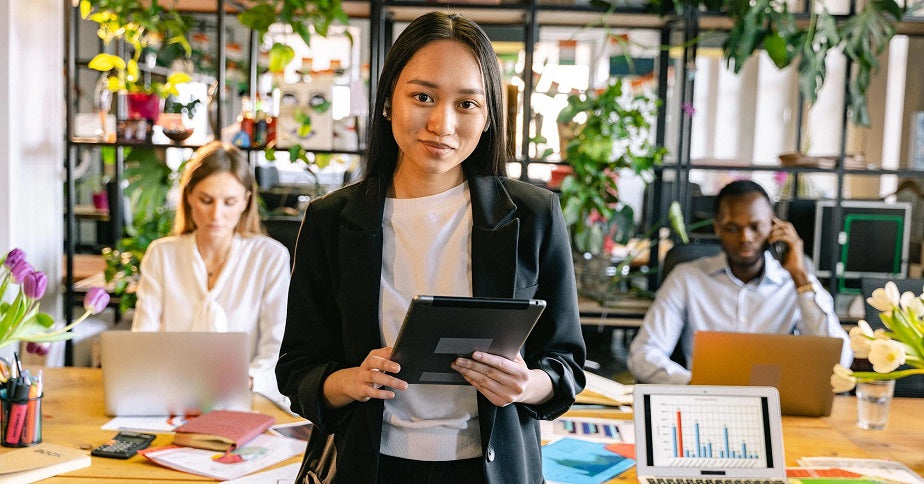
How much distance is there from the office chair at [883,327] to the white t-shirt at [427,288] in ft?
6.32

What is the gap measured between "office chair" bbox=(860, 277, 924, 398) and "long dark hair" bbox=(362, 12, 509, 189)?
1.87m

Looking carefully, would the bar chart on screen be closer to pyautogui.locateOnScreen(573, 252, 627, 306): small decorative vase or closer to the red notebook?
the red notebook

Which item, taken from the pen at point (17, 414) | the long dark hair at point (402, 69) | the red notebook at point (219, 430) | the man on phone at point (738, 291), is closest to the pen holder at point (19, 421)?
the pen at point (17, 414)

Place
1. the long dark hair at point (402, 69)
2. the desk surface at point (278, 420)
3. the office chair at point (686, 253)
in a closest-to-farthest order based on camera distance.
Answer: the long dark hair at point (402, 69)
the desk surface at point (278, 420)
the office chair at point (686, 253)

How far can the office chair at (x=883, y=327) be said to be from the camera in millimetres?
2770

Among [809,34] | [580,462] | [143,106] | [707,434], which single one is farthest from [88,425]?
[809,34]

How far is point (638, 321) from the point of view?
144 inches

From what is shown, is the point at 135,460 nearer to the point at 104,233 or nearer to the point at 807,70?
the point at 807,70

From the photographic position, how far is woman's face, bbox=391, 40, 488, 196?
1.19m

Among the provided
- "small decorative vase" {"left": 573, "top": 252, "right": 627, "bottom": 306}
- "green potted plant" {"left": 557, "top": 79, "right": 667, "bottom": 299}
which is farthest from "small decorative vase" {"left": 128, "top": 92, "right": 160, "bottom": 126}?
"small decorative vase" {"left": 573, "top": 252, "right": 627, "bottom": 306}

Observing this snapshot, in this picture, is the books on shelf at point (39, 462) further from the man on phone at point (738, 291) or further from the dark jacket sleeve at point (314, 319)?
the man on phone at point (738, 291)

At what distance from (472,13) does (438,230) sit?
259 cm

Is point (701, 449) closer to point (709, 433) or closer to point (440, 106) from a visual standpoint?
point (709, 433)

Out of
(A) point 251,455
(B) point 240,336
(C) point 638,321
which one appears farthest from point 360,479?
(C) point 638,321
